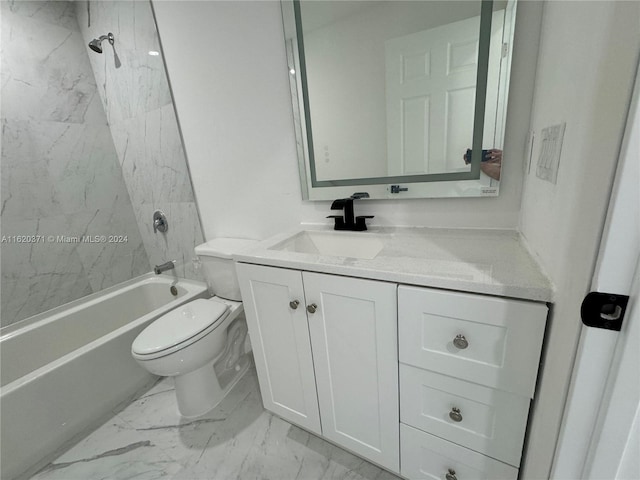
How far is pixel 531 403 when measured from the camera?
633 millimetres

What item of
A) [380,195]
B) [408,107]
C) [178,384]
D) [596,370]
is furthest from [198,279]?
[596,370]

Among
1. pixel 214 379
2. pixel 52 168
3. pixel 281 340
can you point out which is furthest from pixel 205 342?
pixel 52 168

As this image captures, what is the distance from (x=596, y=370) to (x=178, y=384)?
1560 millimetres

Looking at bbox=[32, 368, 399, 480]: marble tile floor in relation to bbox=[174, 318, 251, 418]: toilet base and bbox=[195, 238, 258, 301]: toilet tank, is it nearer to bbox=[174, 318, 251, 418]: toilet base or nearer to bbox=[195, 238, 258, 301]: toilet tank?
bbox=[174, 318, 251, 418]: toilet base

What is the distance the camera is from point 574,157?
47cm

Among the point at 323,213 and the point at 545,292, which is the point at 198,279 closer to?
the point at 323,213

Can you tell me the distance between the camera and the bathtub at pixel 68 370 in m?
1.13

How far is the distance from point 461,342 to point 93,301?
231 cm

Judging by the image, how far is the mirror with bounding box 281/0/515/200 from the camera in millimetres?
860

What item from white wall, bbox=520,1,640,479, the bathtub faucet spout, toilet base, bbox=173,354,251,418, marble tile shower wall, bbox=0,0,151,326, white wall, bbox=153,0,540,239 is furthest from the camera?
the bathtub faucet spout

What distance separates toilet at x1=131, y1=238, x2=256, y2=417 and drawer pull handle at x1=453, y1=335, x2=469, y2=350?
3.32ft

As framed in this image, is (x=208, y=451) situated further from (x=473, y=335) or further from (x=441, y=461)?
(x=473, y=335)

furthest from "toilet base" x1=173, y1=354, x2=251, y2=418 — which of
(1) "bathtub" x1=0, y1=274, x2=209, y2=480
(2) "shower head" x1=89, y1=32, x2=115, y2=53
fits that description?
(2) "shower head" x1=89, y1=32, x2=115, y2=53

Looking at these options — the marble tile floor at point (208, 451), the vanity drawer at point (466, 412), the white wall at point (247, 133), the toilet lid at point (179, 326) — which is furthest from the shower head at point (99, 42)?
the vanity drawer at point (466, 412)
